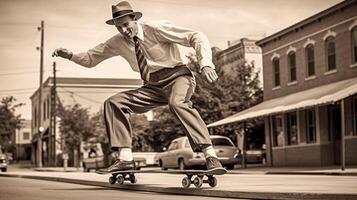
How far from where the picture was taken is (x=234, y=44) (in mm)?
38719

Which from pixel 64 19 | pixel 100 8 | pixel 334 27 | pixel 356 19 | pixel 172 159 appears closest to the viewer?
pixel 100 8

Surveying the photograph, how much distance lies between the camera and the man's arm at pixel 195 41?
6.52m

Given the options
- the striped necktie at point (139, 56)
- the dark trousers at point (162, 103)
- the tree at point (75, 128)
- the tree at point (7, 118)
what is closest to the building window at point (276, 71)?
the tree at point (75, 128)

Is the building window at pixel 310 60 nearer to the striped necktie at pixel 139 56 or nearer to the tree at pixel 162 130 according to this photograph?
the tree at pixel 162 130

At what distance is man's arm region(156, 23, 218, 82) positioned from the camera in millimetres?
6523

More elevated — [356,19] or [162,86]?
[356,19]

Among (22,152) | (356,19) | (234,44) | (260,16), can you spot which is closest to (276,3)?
(260,16)

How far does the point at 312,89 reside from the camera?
24031mm

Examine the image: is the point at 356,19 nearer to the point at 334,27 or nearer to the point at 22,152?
the point at 334,27

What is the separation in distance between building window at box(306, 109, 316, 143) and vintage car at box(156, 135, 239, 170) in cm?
294

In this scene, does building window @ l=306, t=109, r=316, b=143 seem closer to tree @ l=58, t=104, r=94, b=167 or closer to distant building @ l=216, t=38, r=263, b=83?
distant building @ l=216, t=38, r=263, b=83

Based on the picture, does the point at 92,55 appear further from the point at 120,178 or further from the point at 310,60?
the point at 310,60

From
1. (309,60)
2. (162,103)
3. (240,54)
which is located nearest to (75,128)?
(240,54)

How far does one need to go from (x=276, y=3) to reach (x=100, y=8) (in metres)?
2.95
